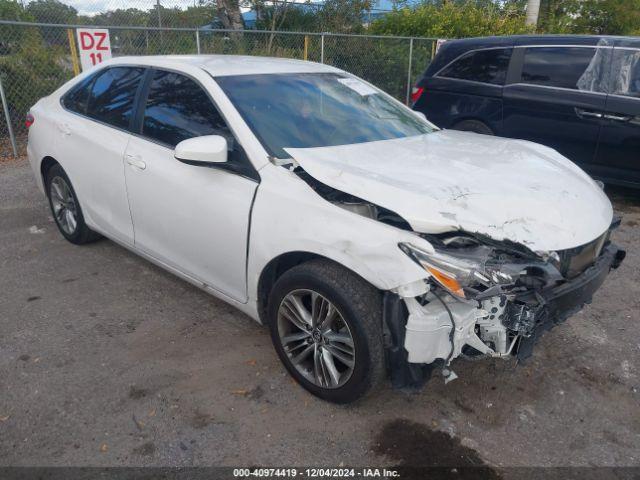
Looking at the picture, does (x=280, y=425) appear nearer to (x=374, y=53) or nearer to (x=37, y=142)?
(x=37, y=142)

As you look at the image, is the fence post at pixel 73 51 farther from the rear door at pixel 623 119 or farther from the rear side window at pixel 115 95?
the rear door at pixel 623 119

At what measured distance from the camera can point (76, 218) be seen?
4.66 meters

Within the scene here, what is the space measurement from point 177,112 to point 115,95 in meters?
0.88

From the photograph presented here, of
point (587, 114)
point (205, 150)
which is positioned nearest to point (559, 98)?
point (587, 114)

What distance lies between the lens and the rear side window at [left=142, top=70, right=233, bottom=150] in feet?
10.9

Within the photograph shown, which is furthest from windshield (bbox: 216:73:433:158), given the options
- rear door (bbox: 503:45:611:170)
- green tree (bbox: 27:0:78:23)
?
green tree (bbox: 27:0:78:23)

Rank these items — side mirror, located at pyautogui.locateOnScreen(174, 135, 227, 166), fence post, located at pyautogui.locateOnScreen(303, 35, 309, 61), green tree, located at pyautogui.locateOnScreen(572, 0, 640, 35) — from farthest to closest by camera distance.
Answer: green tree, located at pyautogui.locateOnScreen(572, 0, 640, 35), fence post, located at pyautogui.locateOnScreen(303, 35, 309, 61), side mirror, located at pyautogui.locateOnScreen(174, 135, 227, 166)

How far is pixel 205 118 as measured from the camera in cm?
335

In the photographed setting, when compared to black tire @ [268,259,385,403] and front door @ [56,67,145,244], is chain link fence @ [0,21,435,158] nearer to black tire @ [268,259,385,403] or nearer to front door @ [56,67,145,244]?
front door @ [56,67,145,244]

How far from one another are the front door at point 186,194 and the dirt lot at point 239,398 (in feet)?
1.51

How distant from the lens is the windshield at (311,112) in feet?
10.6

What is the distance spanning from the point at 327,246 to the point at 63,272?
281 cm

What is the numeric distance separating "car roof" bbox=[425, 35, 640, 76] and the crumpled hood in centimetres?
344

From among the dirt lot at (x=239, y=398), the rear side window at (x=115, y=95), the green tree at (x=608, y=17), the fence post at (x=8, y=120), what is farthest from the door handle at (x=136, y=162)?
the green tree at (x=608, y=17)
